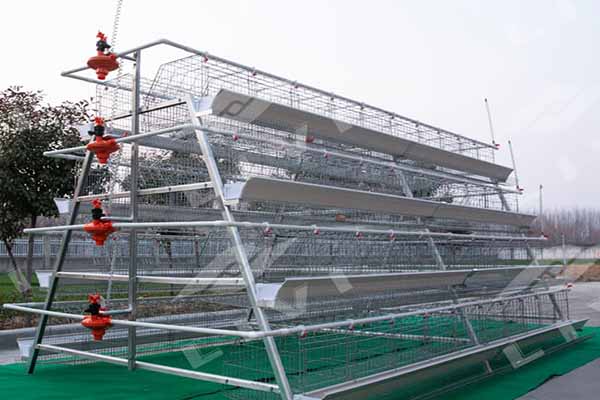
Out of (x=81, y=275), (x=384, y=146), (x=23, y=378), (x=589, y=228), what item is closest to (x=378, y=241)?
(x=384, y=146)

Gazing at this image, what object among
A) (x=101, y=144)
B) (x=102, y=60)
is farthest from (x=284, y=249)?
(x=102, y=60)

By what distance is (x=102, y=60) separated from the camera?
5.32 m

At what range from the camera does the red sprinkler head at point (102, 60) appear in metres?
5.33

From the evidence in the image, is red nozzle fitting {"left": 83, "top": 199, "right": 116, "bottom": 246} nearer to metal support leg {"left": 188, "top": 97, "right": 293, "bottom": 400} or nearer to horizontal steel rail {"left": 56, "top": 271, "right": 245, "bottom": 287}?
horizontal steel rail {"left": 56, "top": 271, "right": 245, "bottom": 287}

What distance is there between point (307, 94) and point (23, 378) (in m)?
3.97

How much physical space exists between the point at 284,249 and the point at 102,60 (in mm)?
2647

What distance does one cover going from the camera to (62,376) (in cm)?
608

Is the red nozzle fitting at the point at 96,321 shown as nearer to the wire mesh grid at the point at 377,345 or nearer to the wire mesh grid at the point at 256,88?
the wire mesh grid at the point at 377,345

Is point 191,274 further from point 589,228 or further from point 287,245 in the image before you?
point 589,228

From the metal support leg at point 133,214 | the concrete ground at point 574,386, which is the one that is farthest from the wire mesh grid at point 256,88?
the concrete ground at point 574,386

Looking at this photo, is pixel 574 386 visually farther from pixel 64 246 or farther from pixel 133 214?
pixel 64 246

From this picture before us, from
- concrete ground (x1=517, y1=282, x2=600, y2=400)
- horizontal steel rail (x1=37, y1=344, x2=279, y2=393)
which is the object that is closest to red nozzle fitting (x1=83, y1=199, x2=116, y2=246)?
horizontal steel rail (x1=37, y1=344, x2=279, y2=393)

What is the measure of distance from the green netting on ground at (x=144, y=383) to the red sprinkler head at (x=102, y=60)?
2.78 meters

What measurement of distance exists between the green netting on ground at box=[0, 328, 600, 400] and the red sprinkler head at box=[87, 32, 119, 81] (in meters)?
2.78
